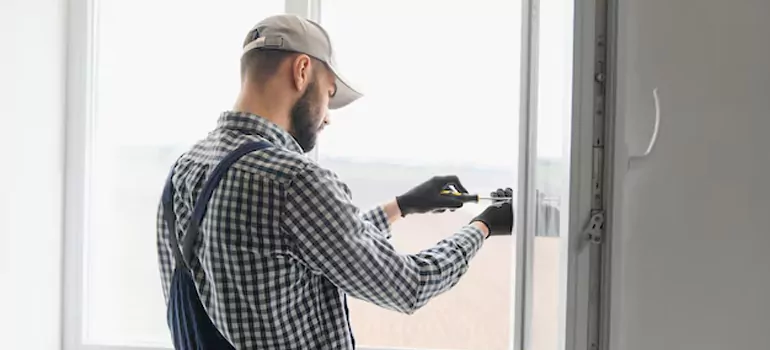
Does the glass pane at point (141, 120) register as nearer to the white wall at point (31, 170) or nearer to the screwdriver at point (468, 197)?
the white wall at point (31, 170)

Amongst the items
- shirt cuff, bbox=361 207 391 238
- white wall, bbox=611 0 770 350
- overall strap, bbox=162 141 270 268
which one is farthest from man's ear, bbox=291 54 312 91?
white wall, bbox=611 0 770 350

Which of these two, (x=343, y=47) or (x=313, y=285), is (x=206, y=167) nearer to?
(x=313, y=285)

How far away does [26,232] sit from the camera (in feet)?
5.32

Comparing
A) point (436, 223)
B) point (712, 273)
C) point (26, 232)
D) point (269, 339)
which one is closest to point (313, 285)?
point (269, 339)

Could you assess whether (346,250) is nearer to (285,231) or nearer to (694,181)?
(285,231)

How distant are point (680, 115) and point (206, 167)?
648 mm

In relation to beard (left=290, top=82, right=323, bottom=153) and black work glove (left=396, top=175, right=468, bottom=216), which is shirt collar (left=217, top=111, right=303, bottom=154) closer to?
beard (left=290, top=82, right=323, bottom=153)

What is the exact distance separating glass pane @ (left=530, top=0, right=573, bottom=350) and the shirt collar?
1.26ft

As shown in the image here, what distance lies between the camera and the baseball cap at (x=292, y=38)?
108 cm

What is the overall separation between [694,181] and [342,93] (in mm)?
577

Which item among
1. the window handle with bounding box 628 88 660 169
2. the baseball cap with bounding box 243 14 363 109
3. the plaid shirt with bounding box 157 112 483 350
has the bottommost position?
the plaid shirt with bounding box 157 112 483 350

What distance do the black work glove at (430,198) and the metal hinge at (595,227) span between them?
55cm

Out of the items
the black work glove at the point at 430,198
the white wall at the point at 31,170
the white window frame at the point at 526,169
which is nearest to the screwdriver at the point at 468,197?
the black work glove at the point at 430,198

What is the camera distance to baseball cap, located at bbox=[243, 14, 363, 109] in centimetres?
108
